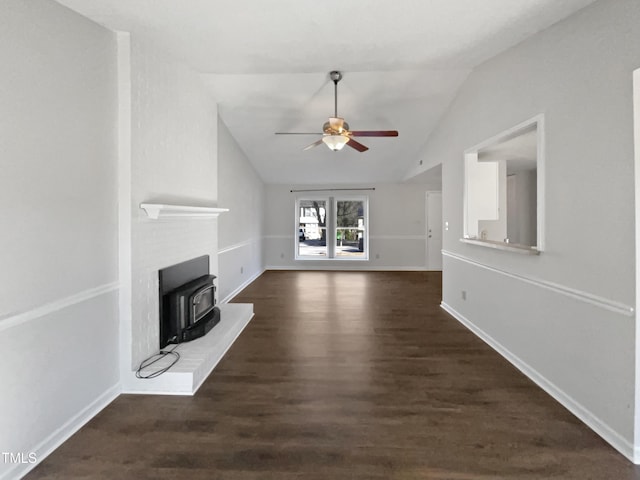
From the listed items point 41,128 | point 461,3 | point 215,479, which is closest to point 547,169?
point 461,3

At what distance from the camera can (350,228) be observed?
7973 mm

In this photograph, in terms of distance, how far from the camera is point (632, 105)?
1.65 metres

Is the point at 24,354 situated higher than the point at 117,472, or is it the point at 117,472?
the point at 24,354

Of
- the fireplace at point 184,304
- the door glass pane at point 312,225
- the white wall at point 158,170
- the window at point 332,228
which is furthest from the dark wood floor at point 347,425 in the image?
the door glass pane at point 312,225

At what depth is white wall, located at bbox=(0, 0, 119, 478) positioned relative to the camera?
147 centimetres

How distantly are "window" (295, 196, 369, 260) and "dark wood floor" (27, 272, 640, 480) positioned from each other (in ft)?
16.0

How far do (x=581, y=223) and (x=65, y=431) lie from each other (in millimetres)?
3378

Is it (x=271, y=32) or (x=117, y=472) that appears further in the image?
(x=271, y=32)

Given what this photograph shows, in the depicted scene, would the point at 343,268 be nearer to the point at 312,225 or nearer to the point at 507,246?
the point at 312,225

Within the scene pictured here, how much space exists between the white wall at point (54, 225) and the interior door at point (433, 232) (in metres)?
6.93

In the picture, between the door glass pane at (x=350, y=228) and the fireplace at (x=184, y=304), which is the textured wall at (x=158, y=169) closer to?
the fireplace at (x=184, y=304)

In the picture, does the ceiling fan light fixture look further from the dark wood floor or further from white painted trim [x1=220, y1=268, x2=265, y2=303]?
white painted trim [x1=220, y1=268, x2=265, y2=303]

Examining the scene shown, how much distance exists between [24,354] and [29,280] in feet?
1.21

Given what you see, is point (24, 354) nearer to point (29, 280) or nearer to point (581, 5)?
point (29, 280)
